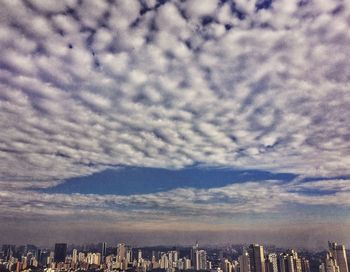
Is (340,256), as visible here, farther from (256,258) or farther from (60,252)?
(60,252)

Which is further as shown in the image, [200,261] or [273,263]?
[200,261]

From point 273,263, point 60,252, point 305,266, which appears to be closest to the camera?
point 273,263

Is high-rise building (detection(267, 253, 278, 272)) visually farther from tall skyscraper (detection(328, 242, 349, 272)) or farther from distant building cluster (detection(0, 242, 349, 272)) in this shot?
tall skyscraper (detection(328, 242, 349, 272))

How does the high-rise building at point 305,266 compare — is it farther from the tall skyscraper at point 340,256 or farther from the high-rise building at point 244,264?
the high-rise building at point 244,264

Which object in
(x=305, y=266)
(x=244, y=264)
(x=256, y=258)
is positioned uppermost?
(x=256, y=258)

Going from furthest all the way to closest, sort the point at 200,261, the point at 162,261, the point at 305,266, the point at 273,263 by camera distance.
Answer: the point at 162,261 → the point at 200,261 → the point at 305,266 → the point at 273,263

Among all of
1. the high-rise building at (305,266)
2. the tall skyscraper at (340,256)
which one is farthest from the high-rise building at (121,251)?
the tall skyscraper at (340,256)

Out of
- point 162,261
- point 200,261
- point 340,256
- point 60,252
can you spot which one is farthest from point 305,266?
point 60,252
